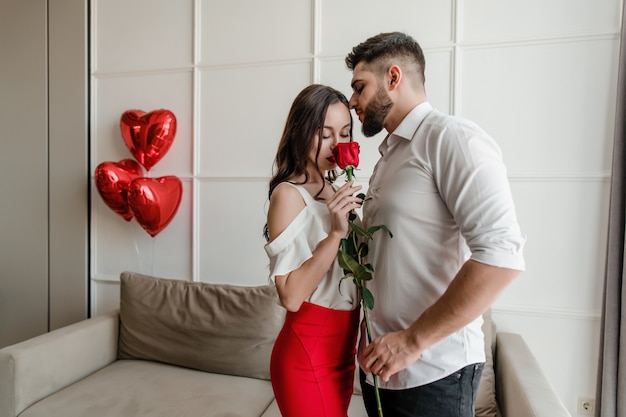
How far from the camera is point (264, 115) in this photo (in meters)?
2.24

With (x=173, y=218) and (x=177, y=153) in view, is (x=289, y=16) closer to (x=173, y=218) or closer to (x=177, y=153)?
(x=177, y=153)

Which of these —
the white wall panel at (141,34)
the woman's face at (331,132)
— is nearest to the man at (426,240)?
the woman's face at (331,132)

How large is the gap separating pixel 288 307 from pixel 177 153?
1.68m

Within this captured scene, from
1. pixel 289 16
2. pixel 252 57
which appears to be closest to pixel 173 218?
pixel 252 57

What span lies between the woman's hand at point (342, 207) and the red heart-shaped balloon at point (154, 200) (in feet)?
4.89

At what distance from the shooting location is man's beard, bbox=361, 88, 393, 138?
97 centimetres

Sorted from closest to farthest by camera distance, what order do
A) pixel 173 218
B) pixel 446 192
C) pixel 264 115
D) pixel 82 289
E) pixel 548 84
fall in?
pixel 446 192, pixel 548 84, pixel 264 115, pixel 173 218, pixel 82 289

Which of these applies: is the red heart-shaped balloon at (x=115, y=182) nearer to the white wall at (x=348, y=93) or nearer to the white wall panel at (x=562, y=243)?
the white wall at (x=348, y=93)

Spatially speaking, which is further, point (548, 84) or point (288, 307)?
point (548, 84)

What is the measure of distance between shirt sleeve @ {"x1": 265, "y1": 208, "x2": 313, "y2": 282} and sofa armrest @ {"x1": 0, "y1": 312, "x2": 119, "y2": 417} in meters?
1.36

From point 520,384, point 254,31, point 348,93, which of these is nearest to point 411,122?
point 520,384

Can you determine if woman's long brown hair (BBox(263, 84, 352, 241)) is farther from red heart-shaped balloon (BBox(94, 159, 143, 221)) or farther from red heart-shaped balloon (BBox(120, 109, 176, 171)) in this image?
red heart-shaped balloon (BBox(94, 159, 143, 221))

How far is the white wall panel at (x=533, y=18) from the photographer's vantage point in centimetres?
179

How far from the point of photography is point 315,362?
1.00 meters
